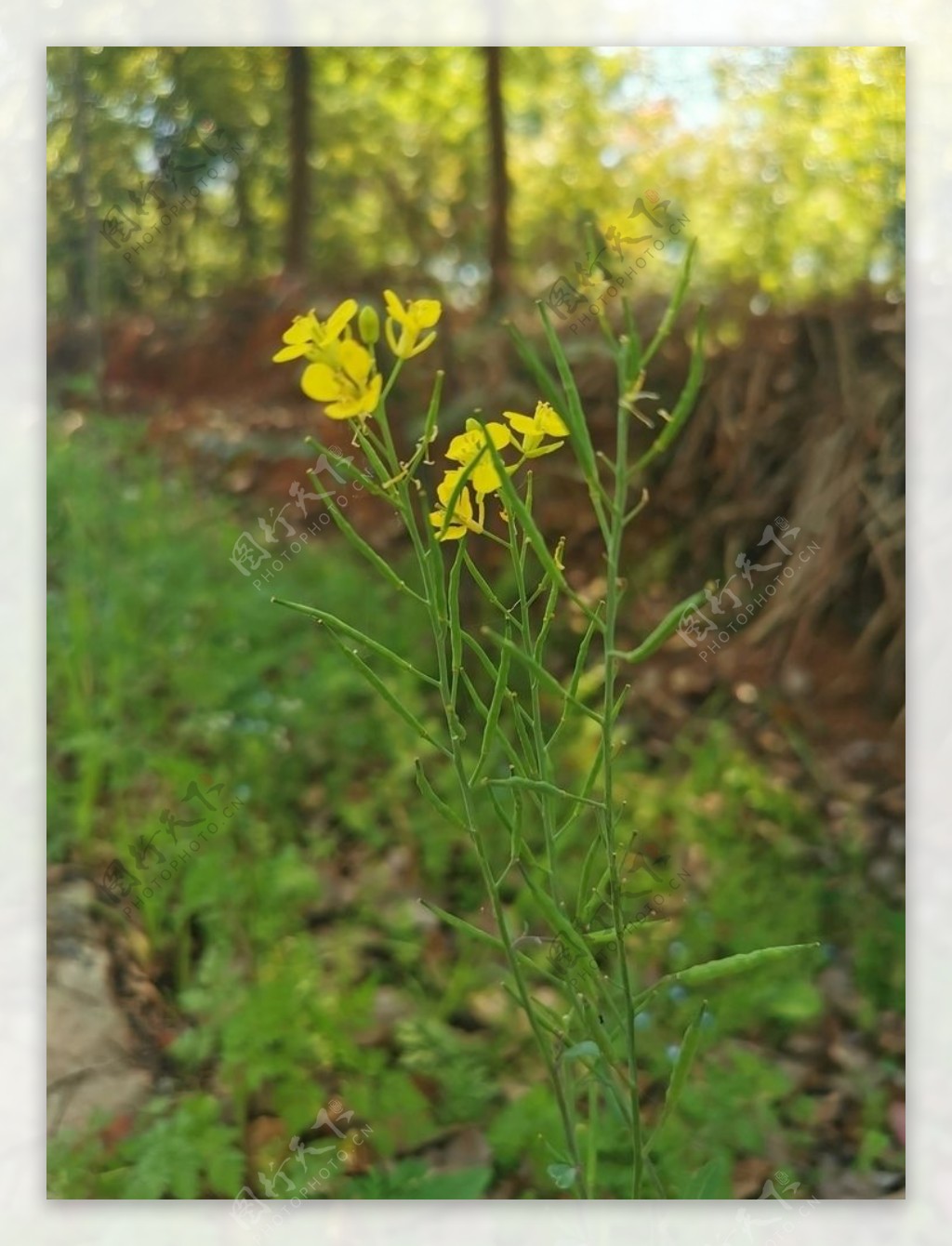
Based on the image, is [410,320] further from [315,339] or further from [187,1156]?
[187,1156]

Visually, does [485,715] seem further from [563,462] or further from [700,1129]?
[563,462]

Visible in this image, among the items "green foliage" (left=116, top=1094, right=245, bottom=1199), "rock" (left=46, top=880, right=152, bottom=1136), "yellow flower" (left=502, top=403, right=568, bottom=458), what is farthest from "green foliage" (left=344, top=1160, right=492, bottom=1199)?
"yellow flower" (left=502, top=403, right=568, bottom=458)

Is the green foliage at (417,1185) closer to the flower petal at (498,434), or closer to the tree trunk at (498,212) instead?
the flower petal at (498,434)

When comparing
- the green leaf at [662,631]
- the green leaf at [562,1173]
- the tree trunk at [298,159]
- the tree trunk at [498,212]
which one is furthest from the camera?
the tree trunk at [498,212]

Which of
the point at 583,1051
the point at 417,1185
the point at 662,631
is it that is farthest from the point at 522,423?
the point at 417,1185

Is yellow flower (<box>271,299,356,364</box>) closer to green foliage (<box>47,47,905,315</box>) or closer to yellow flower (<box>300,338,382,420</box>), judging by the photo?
yellow flower (<box>300,338,382,420</box>)

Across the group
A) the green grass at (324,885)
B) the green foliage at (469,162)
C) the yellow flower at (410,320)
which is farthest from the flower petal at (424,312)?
the green grass at (324,885)

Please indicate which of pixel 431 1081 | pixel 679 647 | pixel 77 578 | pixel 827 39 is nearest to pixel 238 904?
pixel 431 1081
